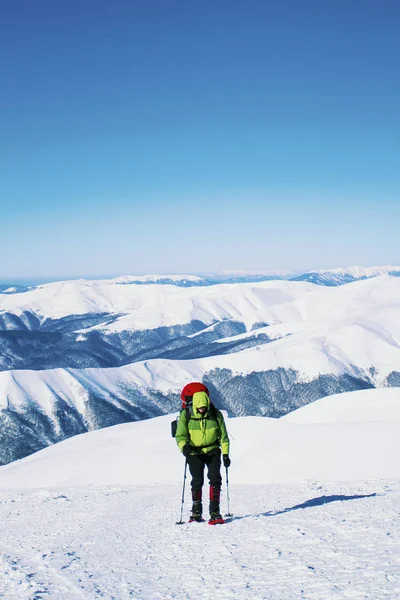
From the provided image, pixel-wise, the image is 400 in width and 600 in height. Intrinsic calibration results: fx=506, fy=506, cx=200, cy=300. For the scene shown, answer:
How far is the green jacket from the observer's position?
13.3m

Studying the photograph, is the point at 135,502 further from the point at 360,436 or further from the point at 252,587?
the point at 360,436

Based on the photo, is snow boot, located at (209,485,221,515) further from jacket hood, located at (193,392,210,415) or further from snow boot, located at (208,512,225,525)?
jacket hood, located at (193,392,210,415)

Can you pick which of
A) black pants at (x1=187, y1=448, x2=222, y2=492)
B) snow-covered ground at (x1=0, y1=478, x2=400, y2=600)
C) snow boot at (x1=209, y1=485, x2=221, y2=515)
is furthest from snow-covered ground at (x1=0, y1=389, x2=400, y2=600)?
black pants at (x1=187, y1=448, x2=222, y2=492)

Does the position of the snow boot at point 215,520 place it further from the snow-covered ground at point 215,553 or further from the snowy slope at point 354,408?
the snowy slope at point 354,408

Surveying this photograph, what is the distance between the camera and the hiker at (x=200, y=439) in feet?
43.4

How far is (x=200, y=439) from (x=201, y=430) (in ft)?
0.84

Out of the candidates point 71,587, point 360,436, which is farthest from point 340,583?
point 360,436

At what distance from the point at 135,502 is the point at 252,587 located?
12.1m

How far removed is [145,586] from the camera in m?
8.66

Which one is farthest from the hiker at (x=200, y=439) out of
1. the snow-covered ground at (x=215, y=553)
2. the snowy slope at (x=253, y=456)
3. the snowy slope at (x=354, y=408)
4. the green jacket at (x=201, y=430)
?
the snowy slope at (x=354, y=408)

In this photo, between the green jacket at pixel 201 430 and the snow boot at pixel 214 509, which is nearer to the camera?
the snow boot at pixel 214 509

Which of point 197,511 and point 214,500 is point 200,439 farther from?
point 197,511

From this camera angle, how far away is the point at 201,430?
44.0 feet

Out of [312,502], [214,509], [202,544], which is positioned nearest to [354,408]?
[312,502]
